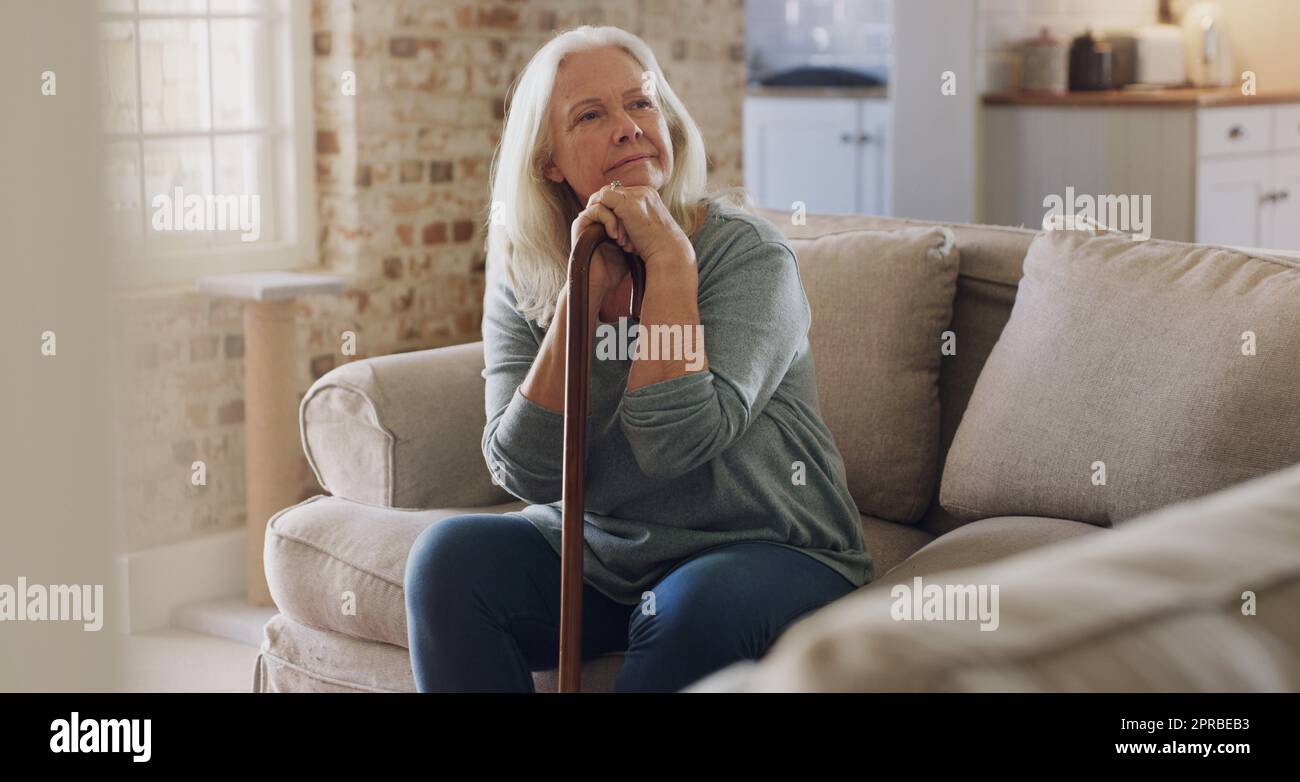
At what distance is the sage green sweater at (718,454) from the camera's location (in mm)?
1717

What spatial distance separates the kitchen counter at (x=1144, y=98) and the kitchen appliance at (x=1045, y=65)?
5 centimetres

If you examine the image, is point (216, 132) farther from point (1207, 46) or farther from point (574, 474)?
point (1207, 46)

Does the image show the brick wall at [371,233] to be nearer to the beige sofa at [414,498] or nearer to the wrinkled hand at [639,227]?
the beige sofa at [414,498]

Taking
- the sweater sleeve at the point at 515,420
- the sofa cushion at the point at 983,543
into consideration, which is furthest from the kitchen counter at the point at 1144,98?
the sweater sleeve at the point at 515,420

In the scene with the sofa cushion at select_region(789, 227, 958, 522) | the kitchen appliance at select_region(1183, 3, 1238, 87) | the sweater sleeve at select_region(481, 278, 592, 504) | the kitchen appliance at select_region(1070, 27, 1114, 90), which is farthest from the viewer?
the kitchen appliance at select_region(1183, 3, 1238, 87)

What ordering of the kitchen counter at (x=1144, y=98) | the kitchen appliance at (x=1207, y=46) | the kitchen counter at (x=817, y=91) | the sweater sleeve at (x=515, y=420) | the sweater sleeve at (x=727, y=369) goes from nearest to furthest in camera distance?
1. the sweater sleeve at (x=727, y=369)
2. the sweater sleeve at (x=515, y=420)
3. the kitchen counter at (x=1144, y=98)
4. the kitchen appliance at (x=1207, y=46)
5. the kitchen counter at (x=817, y=91)

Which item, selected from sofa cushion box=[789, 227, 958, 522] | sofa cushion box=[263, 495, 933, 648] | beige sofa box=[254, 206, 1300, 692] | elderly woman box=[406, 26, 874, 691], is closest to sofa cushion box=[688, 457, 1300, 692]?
elderly woman box=[406, 26, 874, 691]

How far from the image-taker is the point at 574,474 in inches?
61.1

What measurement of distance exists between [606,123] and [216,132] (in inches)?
69.7

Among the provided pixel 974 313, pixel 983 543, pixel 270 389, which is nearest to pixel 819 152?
pixel 270 389

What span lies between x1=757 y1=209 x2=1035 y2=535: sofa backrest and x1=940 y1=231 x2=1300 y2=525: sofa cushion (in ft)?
A: 0.26

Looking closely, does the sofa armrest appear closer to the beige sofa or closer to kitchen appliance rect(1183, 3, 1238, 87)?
the beige sofa

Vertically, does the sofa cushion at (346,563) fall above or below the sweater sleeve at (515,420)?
below

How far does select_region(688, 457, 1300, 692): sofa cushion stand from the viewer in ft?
1.13
